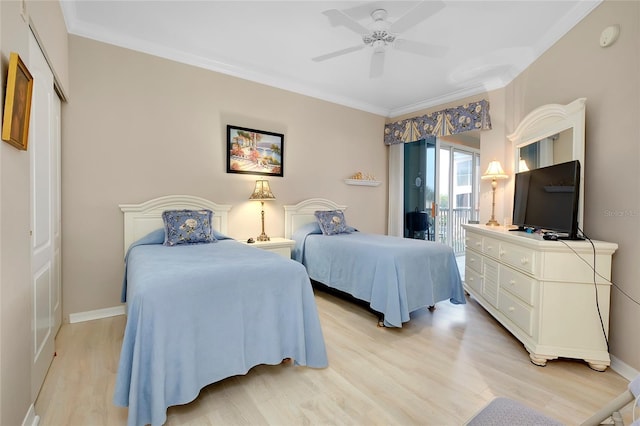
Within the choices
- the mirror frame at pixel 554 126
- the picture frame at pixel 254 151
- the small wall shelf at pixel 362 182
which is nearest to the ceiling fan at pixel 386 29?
the mirror frame at pixel 554 126

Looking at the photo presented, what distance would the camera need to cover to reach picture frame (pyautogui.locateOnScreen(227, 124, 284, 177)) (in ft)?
12.1

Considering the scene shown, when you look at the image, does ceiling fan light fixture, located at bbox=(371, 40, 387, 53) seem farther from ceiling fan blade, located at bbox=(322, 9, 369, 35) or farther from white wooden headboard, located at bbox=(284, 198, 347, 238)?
white wooden headboard, located at bbox=(284, 198, 347, 238)

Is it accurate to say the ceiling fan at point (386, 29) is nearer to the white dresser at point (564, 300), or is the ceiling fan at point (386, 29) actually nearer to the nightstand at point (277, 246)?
the white dresser at point (564, 300)

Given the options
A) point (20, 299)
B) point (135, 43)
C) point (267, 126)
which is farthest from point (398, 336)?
point (135, 43)

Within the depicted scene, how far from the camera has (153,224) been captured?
10.3 feet

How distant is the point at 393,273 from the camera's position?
2.66 m

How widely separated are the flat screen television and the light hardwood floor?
1.00 m

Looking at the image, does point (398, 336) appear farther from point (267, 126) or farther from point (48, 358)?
point (267, 126)

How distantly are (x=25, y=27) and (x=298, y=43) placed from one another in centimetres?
213

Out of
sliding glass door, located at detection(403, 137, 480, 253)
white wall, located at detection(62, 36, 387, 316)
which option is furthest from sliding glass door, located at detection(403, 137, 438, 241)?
white wall, located at detection(62, 36, 387, 316)

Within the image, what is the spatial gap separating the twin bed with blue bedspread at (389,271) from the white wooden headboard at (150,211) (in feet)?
4.58

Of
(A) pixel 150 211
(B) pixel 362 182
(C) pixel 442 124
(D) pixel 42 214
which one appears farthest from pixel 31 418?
(C) pixel 442 124

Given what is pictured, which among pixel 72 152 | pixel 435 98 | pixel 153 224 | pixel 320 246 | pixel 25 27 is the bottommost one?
pixel 320 246

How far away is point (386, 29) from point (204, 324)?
2.74 meters
